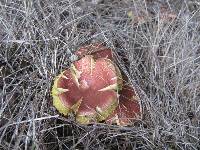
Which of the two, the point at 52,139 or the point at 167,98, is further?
the point at 167,98

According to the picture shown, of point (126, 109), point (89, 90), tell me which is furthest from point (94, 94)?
point (126, 109)

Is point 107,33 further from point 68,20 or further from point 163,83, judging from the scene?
point 163,83

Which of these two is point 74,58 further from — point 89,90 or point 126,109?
point 126,109

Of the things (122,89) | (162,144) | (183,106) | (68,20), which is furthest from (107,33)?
(162,144)

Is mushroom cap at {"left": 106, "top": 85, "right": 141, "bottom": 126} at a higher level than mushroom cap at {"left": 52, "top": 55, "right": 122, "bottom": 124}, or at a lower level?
lower
